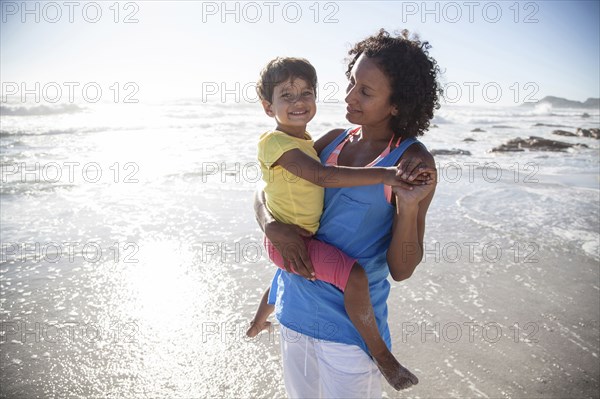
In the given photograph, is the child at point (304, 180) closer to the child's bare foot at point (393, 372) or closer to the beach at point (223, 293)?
the child's bare foot at point (393, 372)

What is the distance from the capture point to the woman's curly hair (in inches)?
74.0

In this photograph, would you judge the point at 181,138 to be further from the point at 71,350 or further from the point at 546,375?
the point at 546,375

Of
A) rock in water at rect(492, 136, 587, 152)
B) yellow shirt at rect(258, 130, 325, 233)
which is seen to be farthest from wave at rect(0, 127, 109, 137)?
yellow shirt at rect(258, 130, 325, 233)

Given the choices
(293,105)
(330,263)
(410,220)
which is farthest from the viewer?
(293,105)

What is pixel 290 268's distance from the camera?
74.4 inches

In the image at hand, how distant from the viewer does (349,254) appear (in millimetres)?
1850

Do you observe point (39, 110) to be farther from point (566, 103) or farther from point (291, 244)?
point (566, 103)

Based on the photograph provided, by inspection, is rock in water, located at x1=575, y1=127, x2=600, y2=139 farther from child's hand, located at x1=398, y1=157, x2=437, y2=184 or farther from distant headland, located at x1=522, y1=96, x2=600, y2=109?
distant headland, located at x1=522, y1=96, x2=600, y2=109

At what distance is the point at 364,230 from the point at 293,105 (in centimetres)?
85

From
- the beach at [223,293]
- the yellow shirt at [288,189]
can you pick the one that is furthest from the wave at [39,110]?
the yellow shirt at [288,189]

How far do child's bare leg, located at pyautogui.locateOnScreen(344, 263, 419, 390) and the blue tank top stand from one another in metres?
0.06

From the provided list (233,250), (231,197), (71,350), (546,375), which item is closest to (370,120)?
(546,375)

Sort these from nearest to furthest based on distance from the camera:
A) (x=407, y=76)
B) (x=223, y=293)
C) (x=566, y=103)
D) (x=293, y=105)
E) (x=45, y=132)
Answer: (x=407, y=76) < (x=293, y=105) < (x=223, y=293) < (x=45, y=132) < (x=566, y=103)

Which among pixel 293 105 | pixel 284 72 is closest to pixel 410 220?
pixel 293 105
